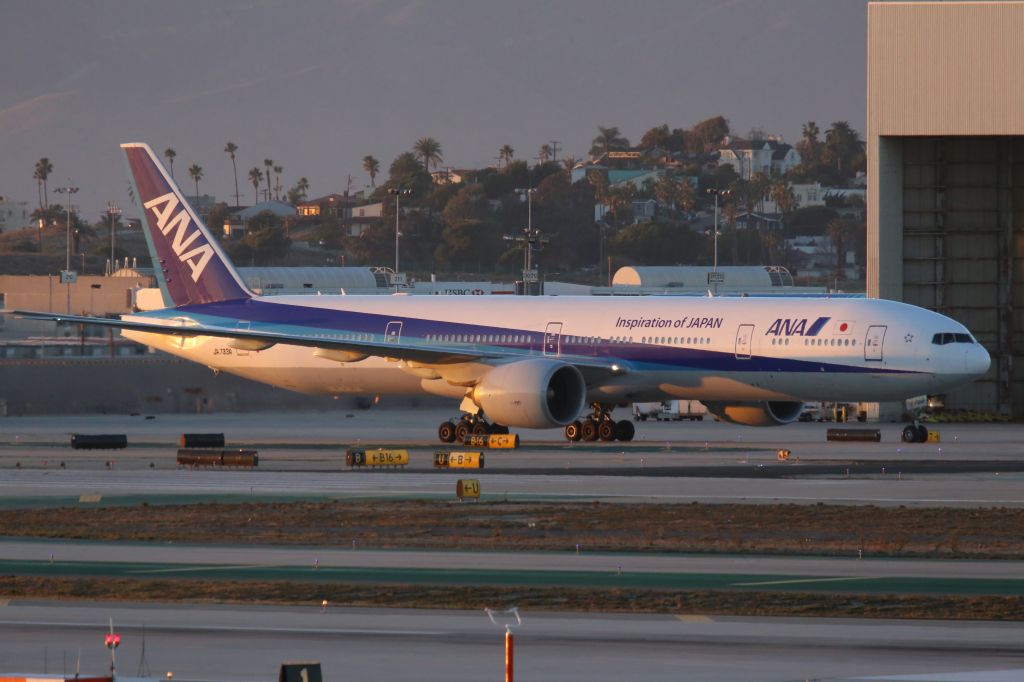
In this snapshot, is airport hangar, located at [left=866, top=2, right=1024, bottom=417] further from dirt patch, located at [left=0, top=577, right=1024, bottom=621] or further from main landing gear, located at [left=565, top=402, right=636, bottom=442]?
dirt patch, located at [left=0, top=577, right=1024, bottom=621]

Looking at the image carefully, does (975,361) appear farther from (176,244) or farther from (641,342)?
(176,244)

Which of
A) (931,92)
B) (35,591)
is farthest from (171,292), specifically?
(35,591)

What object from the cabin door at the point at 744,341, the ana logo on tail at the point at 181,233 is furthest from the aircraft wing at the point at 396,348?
the ana logo on tail at the point at 181,233

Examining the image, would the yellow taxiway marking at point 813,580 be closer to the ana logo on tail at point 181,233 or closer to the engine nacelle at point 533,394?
the engine nacelle at point 533,394

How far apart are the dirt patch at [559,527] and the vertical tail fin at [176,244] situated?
23.7m

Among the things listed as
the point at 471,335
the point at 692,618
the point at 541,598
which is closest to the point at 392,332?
the point at 471,335

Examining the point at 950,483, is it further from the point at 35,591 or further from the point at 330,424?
the point at 330,424

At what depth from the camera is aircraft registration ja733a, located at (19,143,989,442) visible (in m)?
44.2

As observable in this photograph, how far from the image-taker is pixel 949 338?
44.2m

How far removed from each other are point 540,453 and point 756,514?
15494 mm

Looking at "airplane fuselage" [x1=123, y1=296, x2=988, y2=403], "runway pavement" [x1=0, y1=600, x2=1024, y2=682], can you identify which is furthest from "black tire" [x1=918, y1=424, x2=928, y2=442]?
"runway pavement" [x1=0, y1=600, x2=1024, y2=682]

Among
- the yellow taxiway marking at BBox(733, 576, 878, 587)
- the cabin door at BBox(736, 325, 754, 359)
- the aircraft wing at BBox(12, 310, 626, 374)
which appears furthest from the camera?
the aircraft wing at BBox(12, 310, 626, 374)

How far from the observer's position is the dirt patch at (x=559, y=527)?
995 inches

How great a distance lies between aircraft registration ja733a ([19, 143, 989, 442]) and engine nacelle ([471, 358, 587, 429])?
0.14ft
